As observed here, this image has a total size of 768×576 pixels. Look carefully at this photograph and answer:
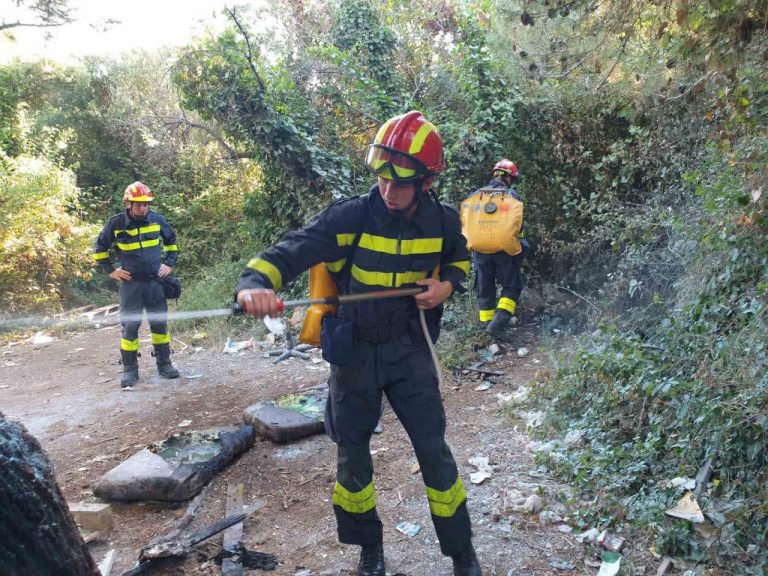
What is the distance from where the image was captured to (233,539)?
11.2 feet

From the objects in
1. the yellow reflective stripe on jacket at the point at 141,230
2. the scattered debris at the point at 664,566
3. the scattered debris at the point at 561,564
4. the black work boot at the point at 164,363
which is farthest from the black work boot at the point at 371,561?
the yellow reflective stripe on jacket at the point at 141,230

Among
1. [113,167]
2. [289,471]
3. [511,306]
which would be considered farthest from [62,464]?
[113,167]

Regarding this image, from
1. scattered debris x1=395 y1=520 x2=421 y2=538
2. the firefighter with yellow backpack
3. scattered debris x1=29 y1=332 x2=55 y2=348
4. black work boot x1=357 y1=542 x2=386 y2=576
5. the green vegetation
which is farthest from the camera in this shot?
scattered debris x1=29 y1=332 x2=55 y2=348

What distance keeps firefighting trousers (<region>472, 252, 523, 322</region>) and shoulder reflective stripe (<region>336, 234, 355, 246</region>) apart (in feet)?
14.4

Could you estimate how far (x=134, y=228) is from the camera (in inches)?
263

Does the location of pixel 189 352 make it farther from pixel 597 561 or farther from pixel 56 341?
pixel 597 561

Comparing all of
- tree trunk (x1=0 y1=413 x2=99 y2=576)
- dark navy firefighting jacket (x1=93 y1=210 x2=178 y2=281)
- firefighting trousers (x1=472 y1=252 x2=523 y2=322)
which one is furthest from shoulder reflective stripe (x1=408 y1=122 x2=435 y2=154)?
dark navy firefighting jacket (x1=93 y1=210 x2=178 y2=281)

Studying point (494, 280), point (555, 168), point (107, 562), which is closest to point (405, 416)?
point (107, 562)

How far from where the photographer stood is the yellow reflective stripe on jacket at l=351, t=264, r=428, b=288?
2852 mm

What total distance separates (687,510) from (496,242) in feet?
13.1

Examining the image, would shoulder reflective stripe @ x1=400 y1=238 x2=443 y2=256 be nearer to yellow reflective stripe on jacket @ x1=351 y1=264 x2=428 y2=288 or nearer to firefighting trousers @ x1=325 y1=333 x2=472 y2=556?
yellow reflective stripe on jacket @ x1=351 y1=264 x2=428 y2=288

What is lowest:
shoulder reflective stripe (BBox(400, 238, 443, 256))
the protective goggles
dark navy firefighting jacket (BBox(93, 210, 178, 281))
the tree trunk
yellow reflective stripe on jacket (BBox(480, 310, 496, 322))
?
yellow reflective stripe on jacket (BBox(480, 310, 496, 322))

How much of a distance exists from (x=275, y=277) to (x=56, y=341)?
370 inches

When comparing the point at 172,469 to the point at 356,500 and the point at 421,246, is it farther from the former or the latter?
the point at 421,246
